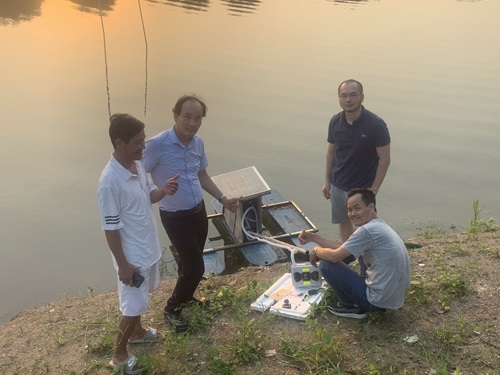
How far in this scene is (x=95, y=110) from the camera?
11.2 m

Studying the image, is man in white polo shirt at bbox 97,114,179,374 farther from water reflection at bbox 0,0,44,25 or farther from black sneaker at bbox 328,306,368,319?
water reflection at bbox 0,0,44,25

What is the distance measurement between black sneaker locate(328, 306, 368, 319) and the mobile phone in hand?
57.4 inches

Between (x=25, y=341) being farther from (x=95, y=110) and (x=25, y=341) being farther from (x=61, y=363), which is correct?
(x=95, y=110)

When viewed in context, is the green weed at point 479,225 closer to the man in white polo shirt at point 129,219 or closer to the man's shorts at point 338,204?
the man's shorts at point 338,204

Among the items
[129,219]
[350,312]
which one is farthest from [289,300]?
[129,219]

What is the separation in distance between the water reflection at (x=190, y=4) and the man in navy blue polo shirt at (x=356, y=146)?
62.5 feet

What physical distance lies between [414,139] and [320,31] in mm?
9937

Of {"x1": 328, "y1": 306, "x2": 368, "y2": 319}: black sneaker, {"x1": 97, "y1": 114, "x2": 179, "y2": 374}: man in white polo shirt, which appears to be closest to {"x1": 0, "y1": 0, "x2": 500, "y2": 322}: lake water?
{"x1": 97, "y1": 114, "x2": 179, "y2": 374}: man in white polo shirt

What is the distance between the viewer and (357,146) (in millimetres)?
4273

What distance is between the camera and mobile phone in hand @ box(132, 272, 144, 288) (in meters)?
3.12

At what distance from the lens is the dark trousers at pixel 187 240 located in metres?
3.62

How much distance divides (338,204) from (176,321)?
69.2 inches

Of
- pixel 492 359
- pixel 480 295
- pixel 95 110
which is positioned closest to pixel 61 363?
pixel 492 359

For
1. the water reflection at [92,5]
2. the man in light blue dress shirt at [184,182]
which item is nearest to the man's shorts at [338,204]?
the man in light blue dress shirt at [184,182]
